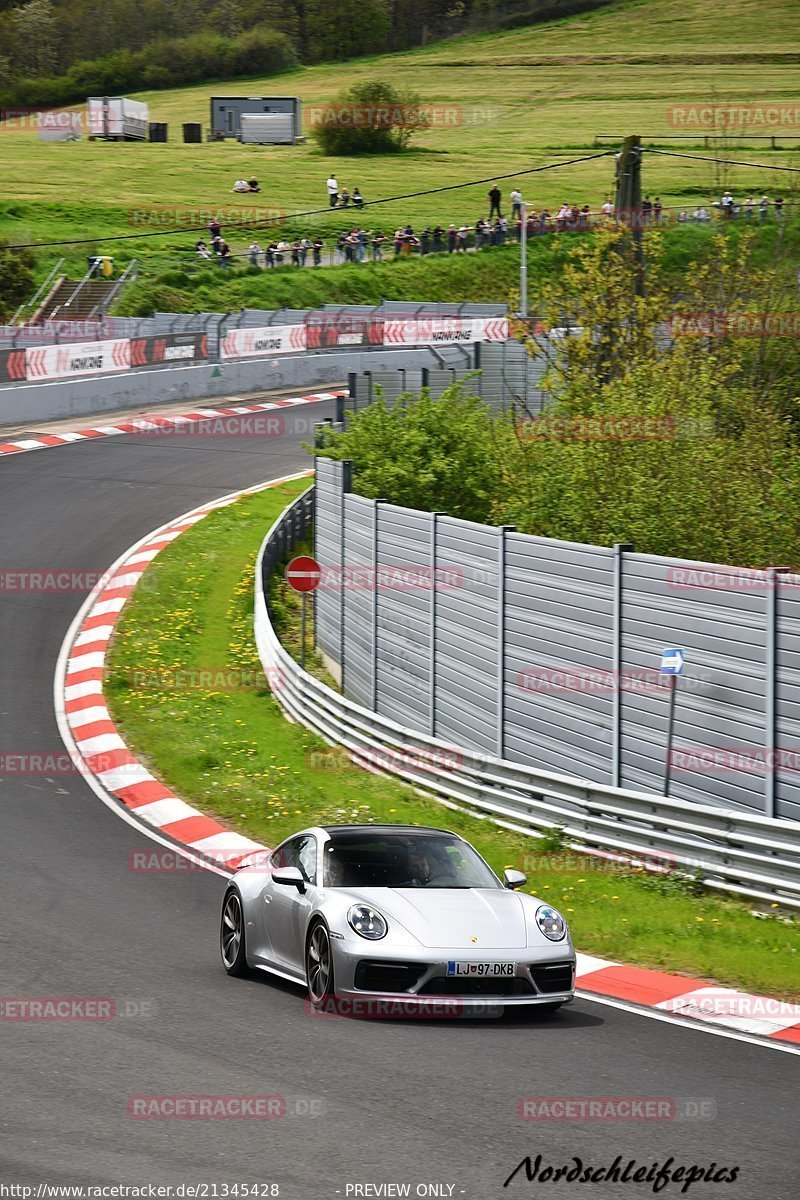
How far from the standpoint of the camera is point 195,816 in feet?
53.2

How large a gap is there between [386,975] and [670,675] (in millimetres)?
5420

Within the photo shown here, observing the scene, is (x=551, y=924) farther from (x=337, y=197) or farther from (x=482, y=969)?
(x=337, y=197)

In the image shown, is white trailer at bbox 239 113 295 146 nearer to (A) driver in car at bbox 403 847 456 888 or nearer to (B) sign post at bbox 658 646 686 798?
(B) sign post at bbox 658 646 686 798

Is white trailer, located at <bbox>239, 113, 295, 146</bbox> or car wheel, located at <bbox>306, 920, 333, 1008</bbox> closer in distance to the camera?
car wheel, located at <bbox>306, 920, 333, 1008</bbox>

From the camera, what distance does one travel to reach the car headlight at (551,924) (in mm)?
9602

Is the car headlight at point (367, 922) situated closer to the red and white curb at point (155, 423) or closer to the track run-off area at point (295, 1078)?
the track run-off area at point (295, 1078)

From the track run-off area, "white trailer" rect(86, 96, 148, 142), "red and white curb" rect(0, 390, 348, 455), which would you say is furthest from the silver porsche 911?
"white trailer" rect(86, 96, 148, 142)

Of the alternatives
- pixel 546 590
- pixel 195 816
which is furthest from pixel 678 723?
pixel 195 816

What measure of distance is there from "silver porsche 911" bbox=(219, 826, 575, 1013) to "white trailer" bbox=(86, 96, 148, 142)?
369 ft

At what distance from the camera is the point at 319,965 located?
31.0 ft

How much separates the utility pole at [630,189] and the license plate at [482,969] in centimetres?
2054

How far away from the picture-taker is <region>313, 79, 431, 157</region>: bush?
110 m

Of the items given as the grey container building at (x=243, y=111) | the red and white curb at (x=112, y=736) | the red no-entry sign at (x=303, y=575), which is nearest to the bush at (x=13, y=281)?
the red and white curb at (x=112, y=736)

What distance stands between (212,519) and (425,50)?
466 feet
